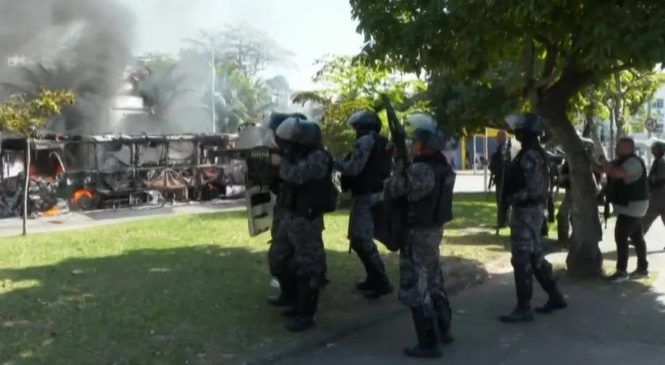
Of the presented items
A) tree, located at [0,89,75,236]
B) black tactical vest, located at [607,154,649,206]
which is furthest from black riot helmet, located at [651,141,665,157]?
tree, located at [0,89,75,236]

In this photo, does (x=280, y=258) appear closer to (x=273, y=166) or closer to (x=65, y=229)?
(x=273, y=166)

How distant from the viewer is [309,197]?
19.1ft

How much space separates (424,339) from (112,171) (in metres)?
14.2

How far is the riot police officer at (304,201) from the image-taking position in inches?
229

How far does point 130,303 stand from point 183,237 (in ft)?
16.8

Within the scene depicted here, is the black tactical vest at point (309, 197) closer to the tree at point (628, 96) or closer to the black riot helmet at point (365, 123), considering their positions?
the black riot helmet at point (365, 123)

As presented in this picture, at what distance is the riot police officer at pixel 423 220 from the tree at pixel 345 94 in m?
9.73

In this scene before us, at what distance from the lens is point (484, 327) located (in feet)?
20.8

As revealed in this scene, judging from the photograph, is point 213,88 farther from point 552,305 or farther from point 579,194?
point 552,305

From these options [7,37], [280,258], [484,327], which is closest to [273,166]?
[280,258]

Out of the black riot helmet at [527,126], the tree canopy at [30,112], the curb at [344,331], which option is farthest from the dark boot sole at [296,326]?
the tree canopy at [30,112]

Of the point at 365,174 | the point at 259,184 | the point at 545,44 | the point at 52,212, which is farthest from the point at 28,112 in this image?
the point at 545,44

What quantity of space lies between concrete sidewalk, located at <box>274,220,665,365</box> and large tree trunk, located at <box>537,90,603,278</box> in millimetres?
540

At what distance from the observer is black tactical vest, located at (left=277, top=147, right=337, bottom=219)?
19.1 feet
